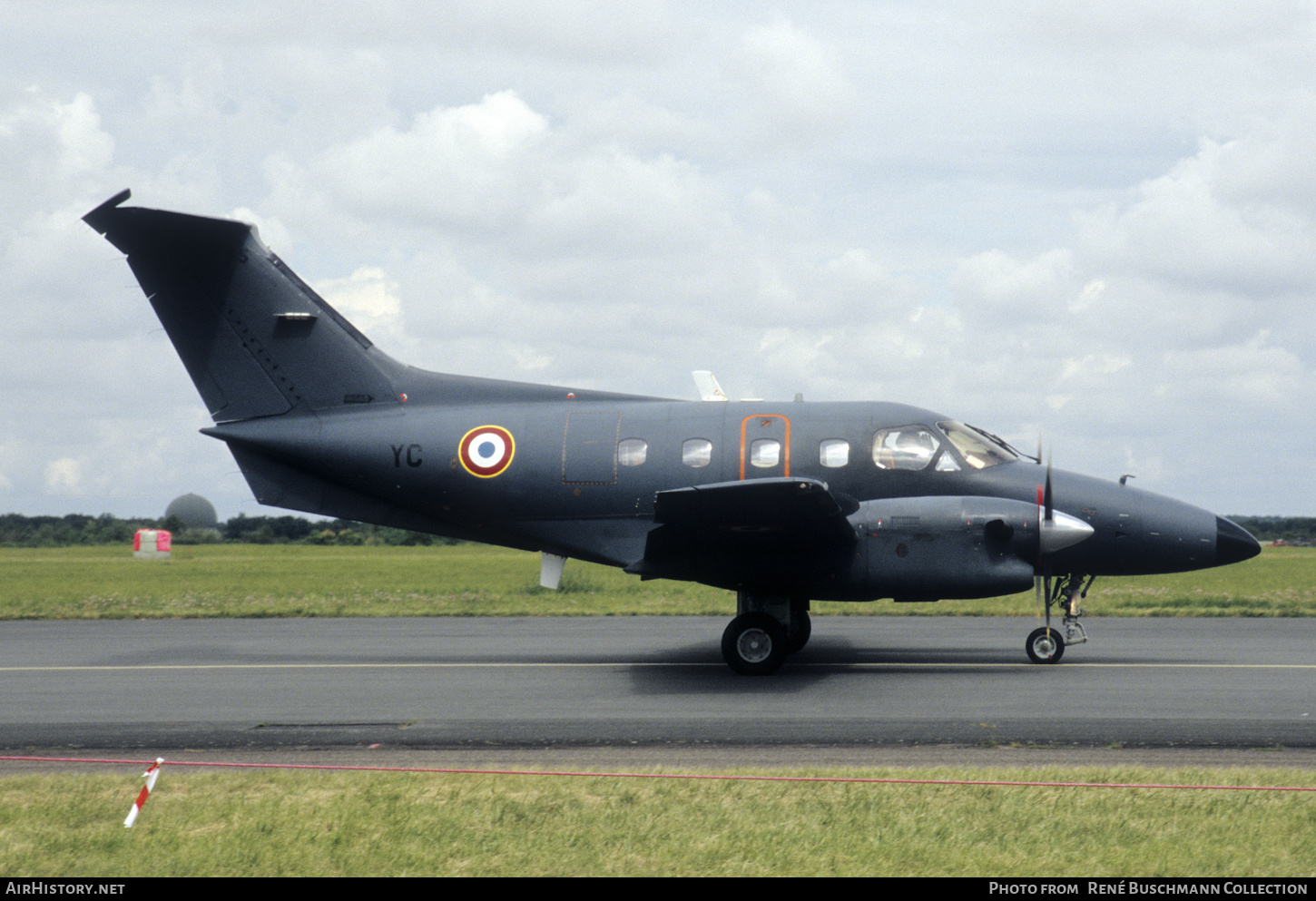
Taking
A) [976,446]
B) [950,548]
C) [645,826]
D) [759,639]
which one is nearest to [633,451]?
[759,639]

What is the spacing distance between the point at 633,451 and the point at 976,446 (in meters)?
4.39

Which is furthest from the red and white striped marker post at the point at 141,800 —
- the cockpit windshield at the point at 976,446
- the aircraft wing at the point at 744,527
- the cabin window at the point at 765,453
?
the cockpit windshield at the point at 976,446

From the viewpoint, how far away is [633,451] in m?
14.2

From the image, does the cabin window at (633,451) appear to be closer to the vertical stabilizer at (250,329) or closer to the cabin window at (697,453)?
the cabin window at (697,453)

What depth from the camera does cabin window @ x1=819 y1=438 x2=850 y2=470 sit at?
1375cm

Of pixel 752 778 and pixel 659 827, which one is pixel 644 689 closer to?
pixel 752 778

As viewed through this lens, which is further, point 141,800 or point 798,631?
point 798,631

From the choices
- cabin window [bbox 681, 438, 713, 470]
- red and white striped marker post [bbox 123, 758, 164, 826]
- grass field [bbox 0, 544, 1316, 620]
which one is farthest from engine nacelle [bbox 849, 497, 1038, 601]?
grass field [bbox 0, 544, 1316, 620]

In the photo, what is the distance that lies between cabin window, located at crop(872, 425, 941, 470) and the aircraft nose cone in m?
3.59

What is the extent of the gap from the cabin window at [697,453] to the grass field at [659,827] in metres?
6.67

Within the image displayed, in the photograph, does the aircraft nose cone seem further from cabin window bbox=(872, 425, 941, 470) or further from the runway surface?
cabin window bbox=(872, 425, 941, 470)

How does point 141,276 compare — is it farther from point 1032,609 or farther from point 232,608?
point 1032,609

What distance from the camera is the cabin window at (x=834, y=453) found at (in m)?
13.8

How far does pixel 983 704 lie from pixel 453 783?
18.4ft
